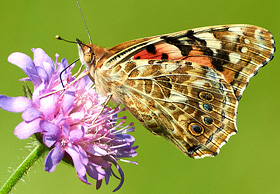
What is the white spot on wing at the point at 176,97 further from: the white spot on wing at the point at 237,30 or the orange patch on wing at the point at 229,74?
the white spot on wing at the point at 237,30

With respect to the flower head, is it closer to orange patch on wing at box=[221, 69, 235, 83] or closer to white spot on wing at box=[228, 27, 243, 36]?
orange patch on wing at box=[221, 69, 235, 83]

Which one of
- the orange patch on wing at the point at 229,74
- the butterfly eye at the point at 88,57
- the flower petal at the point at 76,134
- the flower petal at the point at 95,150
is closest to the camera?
the flower petal at the point at 76,134

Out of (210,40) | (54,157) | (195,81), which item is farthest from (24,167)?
(210,40)

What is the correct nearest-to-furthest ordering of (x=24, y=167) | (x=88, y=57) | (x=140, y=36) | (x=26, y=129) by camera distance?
(x=26, y=129)
(x=24, y=167)
(x=88, y=57)
(x=140, y=36)

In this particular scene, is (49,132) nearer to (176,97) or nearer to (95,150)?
(95,150)

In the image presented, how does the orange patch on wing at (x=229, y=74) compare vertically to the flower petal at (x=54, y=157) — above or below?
below

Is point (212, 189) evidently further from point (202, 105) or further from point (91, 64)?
point (91, 64)

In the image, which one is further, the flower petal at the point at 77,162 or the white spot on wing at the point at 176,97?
the white spot on wing at the point at 176,97

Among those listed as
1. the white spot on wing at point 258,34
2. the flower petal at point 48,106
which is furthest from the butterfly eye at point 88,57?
the white spot on wing at point 258,34
